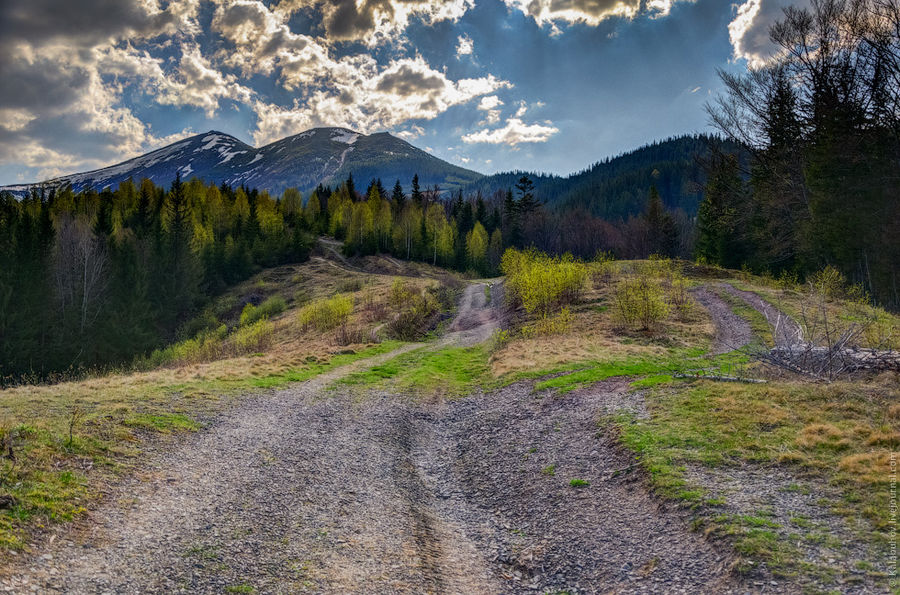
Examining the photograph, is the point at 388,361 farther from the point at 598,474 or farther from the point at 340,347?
the point at 598,474

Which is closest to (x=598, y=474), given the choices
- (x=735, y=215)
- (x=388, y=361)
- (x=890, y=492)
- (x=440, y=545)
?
(x=440, y=545)

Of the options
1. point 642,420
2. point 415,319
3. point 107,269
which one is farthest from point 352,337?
point 107,269

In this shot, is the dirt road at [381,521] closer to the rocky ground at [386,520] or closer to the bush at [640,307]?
the rocky ground at [386,520]

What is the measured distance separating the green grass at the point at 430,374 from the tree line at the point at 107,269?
2340cm

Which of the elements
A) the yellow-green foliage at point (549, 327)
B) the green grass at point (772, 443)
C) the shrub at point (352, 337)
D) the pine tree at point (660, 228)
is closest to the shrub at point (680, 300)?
the yellow-green foliage at point (549, 327)

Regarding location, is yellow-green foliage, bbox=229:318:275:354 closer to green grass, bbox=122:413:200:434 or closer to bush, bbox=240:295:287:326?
bush, bbox=240:295:287:326

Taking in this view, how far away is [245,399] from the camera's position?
559 inches

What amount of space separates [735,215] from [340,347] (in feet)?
124

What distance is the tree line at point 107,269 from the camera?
3884 cm

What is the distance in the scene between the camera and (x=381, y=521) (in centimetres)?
774

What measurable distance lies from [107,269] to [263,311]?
50.6 ft

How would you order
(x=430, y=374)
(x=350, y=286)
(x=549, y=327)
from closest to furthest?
(x=430, y=374)
(x=549, y=327)
(x=350, y=286)

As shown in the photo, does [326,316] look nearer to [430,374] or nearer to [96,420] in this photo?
[430,374]

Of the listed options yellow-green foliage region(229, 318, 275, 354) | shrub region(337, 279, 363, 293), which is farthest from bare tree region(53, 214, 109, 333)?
shrub region(337, 279, 363, 293)
